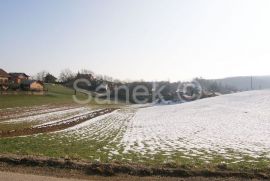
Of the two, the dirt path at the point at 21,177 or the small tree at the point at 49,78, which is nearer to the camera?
the dirt path at the point at 21,177

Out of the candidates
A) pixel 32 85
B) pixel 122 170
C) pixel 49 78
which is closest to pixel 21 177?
pixel 122 170

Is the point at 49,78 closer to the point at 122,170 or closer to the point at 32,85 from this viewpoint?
the point at 32,85

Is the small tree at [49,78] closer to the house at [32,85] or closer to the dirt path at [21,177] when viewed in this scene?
the house at [32,85]

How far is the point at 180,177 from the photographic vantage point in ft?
39.6

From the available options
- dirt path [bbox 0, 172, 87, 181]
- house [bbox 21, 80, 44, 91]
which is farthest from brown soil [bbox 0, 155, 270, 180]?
house [bbox 21, 80, 44, 91]

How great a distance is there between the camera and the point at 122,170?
41.3ft

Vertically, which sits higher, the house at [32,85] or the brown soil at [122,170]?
the house at [32,85]

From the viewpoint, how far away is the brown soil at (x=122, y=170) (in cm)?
1220

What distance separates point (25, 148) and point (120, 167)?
29.7 feet

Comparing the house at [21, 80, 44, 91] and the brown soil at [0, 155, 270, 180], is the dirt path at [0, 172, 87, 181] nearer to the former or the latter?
the brown soil at [0, 155, 270, 180]

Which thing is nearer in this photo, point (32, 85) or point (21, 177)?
point (21, 177)

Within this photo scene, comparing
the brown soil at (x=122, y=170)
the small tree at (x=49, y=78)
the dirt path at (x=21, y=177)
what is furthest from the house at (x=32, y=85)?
the dirt path at (x=21, y=177)

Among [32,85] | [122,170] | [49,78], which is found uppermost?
[49,78]

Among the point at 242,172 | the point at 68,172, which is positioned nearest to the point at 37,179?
the point at 68,172
